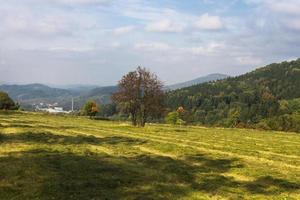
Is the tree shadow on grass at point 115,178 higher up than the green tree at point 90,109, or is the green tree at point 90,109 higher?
the green tree at point 90,109

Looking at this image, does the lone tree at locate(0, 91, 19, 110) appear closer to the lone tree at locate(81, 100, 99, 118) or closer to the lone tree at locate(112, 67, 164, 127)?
the lone tree at locate(81, 100, 99, 118)

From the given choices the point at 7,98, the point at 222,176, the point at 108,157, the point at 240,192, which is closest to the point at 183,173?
the point at 222,176

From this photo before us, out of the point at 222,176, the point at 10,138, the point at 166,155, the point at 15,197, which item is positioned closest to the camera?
the point at 15,197

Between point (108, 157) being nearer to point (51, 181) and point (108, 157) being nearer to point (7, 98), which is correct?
point (51, 181)

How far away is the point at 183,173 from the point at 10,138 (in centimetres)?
2110

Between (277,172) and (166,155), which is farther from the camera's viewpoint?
(166,155)

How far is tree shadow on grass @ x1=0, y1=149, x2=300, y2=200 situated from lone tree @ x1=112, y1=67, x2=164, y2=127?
45662 mm

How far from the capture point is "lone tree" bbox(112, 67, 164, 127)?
77375 millimetres

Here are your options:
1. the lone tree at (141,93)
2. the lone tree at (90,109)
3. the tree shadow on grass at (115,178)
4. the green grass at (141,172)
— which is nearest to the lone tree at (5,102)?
the lone tree at (90,109)

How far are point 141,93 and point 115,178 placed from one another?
54.6 m

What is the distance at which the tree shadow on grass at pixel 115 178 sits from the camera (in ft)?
68.1

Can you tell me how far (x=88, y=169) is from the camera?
2652 cm

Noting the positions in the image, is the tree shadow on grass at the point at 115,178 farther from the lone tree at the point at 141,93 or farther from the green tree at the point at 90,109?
the green tree at the point at 90,109

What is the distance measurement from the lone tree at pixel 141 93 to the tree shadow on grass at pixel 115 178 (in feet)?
150
